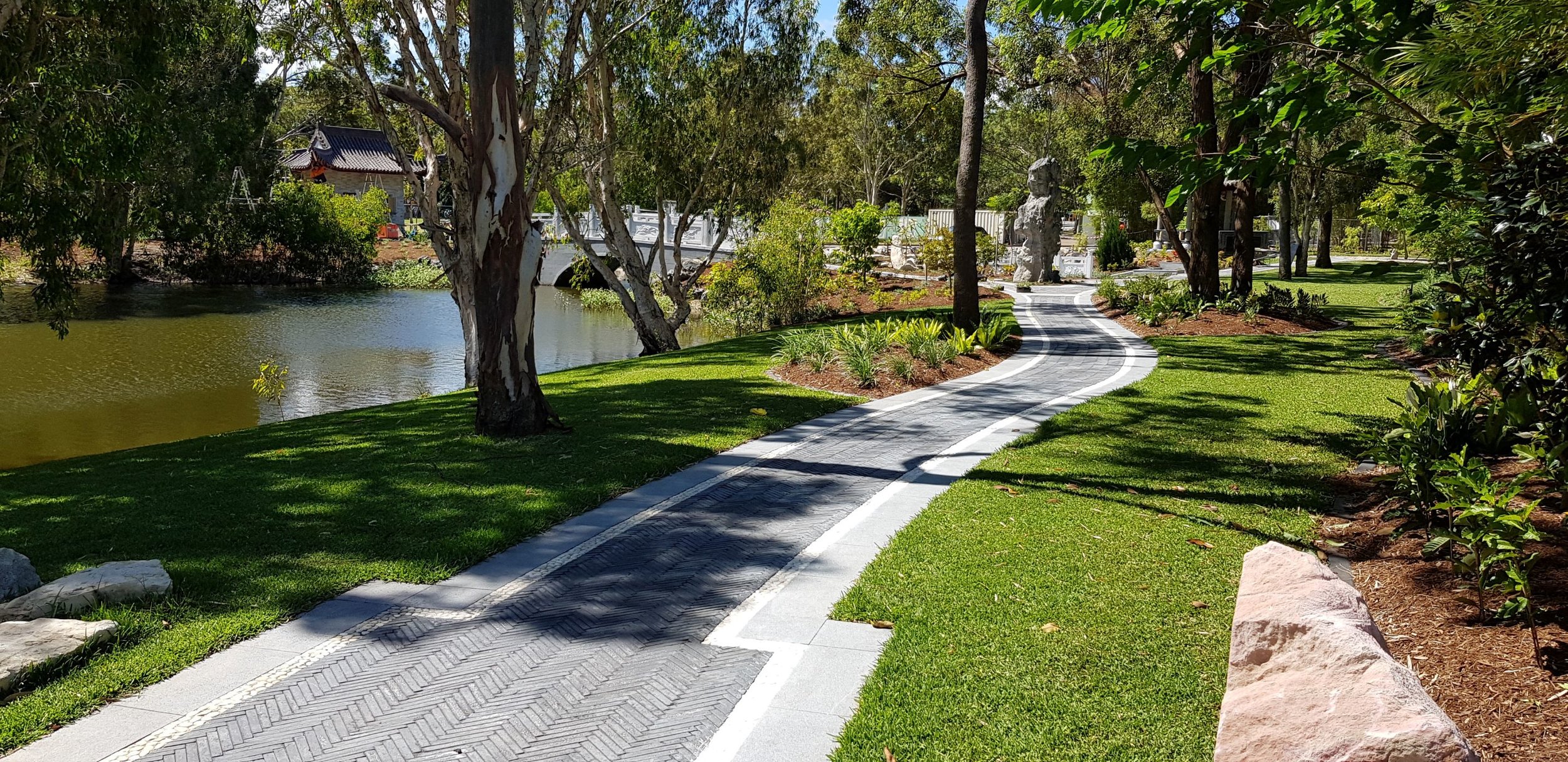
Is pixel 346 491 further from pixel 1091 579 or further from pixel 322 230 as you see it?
pixel 322 230

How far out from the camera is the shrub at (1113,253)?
38.2 m

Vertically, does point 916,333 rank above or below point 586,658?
above

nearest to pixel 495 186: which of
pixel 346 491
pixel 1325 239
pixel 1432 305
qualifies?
pixel 346 491

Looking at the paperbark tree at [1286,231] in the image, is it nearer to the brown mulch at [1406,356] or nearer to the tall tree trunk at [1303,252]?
the tall tree trunk at [1303,252]

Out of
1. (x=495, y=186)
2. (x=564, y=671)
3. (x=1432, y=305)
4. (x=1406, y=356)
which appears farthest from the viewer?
(x=1406, y=356)

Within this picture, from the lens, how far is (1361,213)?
3425cm

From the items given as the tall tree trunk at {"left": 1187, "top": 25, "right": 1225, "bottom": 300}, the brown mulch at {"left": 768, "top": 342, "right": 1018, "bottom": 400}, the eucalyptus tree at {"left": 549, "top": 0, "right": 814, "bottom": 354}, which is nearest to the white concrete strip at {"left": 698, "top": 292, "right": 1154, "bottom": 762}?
the brown mulch at {"left": 768, "top": 342, "right": 1018, "bottom": 400}

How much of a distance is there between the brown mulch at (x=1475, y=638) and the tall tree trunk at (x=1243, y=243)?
1494 centimetres

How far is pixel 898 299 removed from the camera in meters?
28.8

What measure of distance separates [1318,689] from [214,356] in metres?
28.0

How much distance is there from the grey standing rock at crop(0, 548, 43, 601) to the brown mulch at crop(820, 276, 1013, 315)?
21.9 m

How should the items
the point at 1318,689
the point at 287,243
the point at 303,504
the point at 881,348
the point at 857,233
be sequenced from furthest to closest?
the point at 287,243 < the point at 857,233 < the point at 881,348 < the point at 303,504 < the point at 1318,689

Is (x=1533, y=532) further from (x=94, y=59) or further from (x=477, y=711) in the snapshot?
(x=94, y=59)

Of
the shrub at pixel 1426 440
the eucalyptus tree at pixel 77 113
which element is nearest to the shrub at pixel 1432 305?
the shrub at pixel 1426 440
